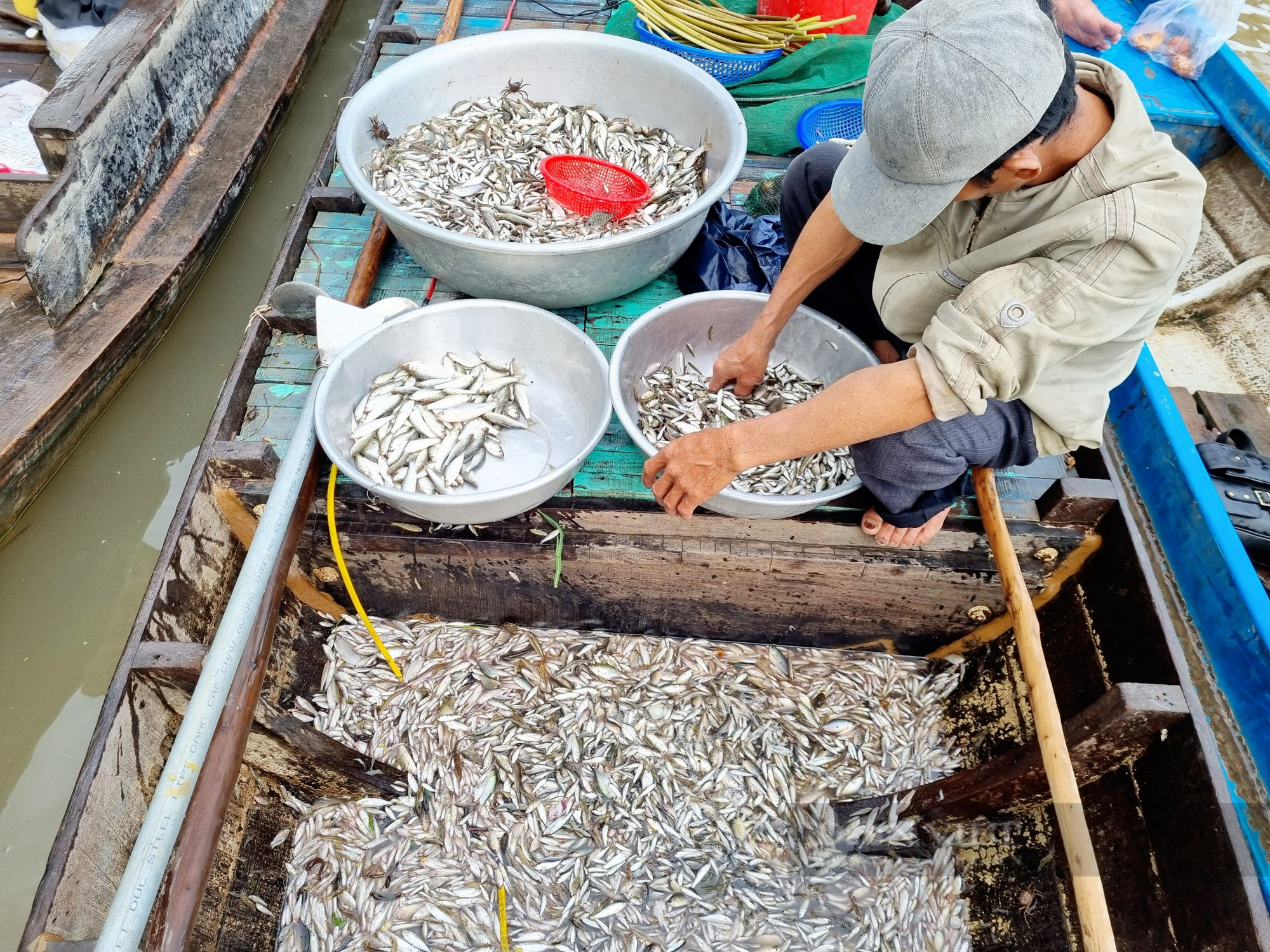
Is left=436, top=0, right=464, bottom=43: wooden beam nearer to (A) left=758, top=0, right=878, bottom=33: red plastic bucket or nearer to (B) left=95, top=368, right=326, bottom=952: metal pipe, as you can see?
(A) left=758, top=0, right=878, bottom=33: red plastic bucket

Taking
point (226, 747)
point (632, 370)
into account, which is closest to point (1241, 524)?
point (632, 370)

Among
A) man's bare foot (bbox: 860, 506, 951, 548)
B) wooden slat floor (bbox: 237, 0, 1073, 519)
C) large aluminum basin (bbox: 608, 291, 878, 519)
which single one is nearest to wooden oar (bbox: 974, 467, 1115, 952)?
man's bare foot (bbox: 860, 506, 951, 548)

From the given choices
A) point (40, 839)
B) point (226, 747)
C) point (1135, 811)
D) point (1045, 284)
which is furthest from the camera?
point (40, 839)

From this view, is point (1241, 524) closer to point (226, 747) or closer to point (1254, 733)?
point (1254, 733)

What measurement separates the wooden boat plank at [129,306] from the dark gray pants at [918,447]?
340 cm

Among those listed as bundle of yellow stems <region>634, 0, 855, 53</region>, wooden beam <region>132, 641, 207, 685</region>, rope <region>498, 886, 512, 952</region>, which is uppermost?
bundle of yellow stems <region>634, 0, 855, 53</region>

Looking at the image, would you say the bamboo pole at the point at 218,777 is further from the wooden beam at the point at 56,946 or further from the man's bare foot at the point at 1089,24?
the man's bare foot at the point at 1089,24

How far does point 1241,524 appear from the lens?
10.3 ft

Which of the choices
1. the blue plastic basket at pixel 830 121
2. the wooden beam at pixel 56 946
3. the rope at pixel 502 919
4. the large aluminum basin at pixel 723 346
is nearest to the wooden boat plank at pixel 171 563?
the wooden beam at pixel 56 946

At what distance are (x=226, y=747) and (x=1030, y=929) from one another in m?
2.54

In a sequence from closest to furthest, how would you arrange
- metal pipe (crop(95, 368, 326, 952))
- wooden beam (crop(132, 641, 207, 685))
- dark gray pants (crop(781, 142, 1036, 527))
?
metal pipe (crop(95, 368, 326, 952)) < wooden beam (crop(132, 641, 207, 685)) < dark gray pants (crop(781, 142, 1036, 527))

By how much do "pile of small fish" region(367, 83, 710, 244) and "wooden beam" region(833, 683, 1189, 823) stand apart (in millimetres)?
2485

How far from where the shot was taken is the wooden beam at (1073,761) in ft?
6.89

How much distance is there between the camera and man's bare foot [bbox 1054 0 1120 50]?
5047 millimetres
